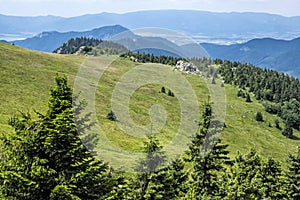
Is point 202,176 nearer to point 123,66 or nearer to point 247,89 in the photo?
point 123,66

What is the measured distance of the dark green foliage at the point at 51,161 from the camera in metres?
13.8

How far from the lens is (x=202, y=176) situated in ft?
90.4

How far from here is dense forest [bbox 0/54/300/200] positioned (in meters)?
14.1

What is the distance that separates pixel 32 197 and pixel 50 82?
65141 mm

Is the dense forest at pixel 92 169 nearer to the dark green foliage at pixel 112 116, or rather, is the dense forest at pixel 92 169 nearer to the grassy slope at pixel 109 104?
the grassy slope at pixel 109 104

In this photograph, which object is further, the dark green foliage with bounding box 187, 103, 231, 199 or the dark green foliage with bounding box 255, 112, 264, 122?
the dark green foliage with bounding box 255, 112, 264, 122

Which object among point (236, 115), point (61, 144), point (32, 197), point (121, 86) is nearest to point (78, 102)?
point (61, 144)

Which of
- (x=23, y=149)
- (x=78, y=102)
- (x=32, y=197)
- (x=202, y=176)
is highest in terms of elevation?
(x=78, y=102)

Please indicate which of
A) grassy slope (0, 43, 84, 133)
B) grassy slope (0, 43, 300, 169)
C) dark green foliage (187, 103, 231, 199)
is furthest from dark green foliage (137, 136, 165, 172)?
grassy slope (0, 43, 84, 133)

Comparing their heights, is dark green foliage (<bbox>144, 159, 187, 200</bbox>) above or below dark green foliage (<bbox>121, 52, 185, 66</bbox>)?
below

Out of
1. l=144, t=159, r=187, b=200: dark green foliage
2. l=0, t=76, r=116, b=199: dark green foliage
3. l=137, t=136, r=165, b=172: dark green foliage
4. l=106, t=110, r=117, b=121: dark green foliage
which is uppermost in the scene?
l=0, t=76, r=116, b=199: dark green foliage

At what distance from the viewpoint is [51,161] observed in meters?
15.0

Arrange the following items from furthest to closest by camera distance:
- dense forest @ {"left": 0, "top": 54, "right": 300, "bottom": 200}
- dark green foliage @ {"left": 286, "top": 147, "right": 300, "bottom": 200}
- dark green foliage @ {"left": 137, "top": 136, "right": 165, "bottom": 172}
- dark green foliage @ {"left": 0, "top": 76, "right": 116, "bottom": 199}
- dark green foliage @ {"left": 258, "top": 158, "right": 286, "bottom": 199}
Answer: dark green foliage @ {"left": 286, "top": 147, "right": 300, "bottom": 200} → dark green foliage @ {"left": 258, "top": 158, "right": 286, "bottom": 199} → dark green foliage @ {"left": 137, "top": 136, "right": 165, "bottom": 172} → dense forest @ {"left": 0, "top": 54, "right": 300, "bottom": 200} → dark green foliage @ {"left": 0, "top": 76, "right": 116, "bottom": 199}

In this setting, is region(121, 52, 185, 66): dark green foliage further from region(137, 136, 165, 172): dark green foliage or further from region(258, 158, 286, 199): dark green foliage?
region(137, 136, 165, 172): dark green foliage
